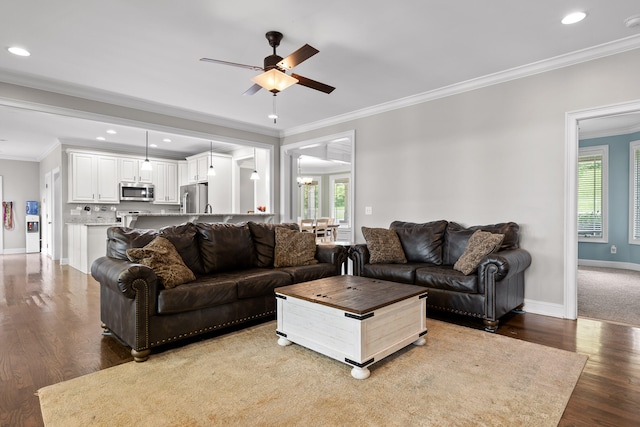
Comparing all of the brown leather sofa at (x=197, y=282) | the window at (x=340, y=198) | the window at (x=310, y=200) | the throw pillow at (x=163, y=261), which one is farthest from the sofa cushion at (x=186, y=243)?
the window at (x=310, y=200)

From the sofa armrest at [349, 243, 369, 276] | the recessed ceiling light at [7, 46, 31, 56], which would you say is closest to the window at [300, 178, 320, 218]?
the sofa armrest at [349, 243, 369, 276]

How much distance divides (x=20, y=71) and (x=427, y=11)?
4345 mm

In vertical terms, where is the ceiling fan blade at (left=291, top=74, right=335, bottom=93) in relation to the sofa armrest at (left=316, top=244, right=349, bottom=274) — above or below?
above

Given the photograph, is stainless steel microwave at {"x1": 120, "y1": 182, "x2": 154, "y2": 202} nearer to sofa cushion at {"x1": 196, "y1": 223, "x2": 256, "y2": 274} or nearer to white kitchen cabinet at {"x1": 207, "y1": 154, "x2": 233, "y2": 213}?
white kitchen cabinet at {"x1": 207, "y1": 154, "x2": 233, "y2": 213}

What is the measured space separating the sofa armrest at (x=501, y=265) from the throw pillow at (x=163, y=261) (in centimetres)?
264

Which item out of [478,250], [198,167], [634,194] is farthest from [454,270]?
[198,167]

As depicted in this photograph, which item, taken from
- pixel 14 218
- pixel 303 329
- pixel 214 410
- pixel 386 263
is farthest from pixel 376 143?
pixel 14 218

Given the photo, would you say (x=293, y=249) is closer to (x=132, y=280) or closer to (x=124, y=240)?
(x=124, y=240)

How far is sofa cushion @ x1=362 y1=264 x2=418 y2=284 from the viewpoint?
3682 mm

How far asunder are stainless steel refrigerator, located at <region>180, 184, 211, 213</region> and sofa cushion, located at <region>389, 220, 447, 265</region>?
518 centimetres

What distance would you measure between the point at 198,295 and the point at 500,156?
3645 mm

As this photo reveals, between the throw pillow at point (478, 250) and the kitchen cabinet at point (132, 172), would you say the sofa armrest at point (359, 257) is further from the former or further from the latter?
the kitchen cabinet at point (132, 172)

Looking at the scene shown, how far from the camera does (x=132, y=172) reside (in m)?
8.17

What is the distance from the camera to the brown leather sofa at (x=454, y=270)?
309 cm
